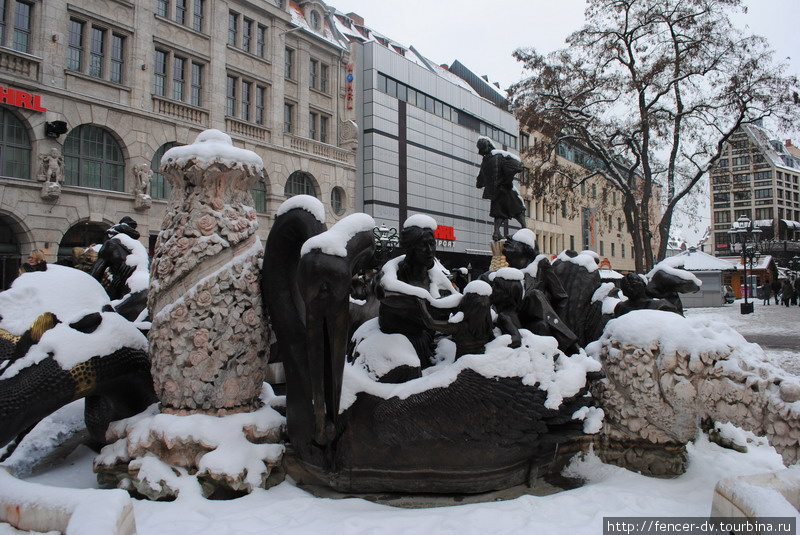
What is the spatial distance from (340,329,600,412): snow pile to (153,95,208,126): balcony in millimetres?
18654

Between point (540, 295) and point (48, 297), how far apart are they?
2.89m

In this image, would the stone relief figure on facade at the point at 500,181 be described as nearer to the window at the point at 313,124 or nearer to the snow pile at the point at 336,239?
the snow pile at the point at 336,239

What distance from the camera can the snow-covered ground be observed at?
7.19ft

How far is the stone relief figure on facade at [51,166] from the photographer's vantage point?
50.6 feet

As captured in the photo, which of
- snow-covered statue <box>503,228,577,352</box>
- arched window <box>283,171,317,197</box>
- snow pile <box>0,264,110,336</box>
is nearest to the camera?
snow pile <box>0,264,110,336</box>

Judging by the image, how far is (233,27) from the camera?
2159cm

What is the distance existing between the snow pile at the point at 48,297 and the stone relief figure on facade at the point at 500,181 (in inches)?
292

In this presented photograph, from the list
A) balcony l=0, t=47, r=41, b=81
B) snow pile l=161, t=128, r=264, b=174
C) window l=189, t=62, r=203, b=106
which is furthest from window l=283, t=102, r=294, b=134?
snow pile l=161, t=128, r=264, b=174

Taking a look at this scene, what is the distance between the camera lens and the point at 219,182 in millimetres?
2820

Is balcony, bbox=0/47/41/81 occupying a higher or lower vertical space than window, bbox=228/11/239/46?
lower

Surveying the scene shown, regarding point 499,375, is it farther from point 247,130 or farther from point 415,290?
point 247,130

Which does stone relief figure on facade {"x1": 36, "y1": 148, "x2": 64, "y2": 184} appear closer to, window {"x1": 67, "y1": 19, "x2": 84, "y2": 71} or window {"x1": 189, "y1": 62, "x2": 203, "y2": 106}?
window {"x1": 67, "y1": 19, "x2": 84, "y2": 71}

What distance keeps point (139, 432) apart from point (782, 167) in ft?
270

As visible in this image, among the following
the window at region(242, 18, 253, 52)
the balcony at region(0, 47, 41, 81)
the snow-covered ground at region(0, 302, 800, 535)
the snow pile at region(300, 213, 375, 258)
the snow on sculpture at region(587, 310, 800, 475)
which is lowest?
the snow-covered ground at region(0, 302, 800, 535)
